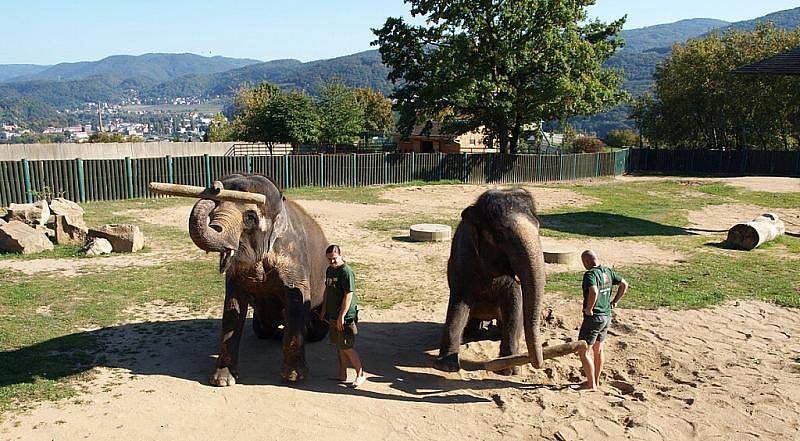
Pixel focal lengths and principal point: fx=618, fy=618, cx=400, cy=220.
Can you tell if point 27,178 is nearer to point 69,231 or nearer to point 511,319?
point 69,231

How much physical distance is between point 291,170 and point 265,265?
21.0m

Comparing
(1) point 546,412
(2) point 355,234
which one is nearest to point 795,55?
(2) point 355,234

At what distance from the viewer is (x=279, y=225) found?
6.69 m

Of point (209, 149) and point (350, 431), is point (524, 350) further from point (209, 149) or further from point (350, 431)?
point (209, 149)

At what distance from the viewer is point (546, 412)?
6.12 m

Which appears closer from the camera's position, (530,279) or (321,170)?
(530,279)

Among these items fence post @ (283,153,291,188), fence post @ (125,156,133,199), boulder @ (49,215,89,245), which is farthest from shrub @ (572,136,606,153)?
boulder @ (49,215,89,245)

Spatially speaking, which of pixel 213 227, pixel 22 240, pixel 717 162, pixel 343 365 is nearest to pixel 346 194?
pixel 22 240

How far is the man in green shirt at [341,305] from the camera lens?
21.7ft

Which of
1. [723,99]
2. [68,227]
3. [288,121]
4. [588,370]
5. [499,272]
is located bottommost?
[588,370]

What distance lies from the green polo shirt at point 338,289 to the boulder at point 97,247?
8.69 m

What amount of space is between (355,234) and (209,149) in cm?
3484

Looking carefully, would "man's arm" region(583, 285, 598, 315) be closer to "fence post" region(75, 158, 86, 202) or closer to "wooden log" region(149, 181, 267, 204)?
"wooden log" region(149, 181, 267, 204)

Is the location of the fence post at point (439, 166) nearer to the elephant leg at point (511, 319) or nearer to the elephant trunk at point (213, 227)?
the elephant leg at point (511, 319)
